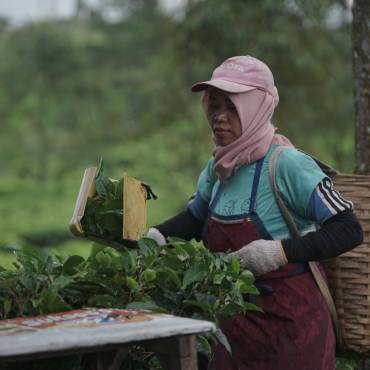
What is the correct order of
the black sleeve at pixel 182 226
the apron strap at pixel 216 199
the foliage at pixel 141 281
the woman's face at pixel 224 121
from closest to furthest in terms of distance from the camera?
the foliage at pixel 141 281 → the woman's face at pixel 224 121 → the apron strap at pixel 216 199 → the black sleeve at pixel 182 226

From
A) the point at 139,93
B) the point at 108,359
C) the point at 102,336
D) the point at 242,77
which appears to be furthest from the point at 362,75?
the point at 139,93

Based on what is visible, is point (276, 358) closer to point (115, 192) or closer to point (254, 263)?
point (254, 263)

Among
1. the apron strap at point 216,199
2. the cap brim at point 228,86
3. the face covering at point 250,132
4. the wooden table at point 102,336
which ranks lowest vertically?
the wooden table at point 102,336

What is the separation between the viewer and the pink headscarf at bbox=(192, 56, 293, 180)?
10.6ft

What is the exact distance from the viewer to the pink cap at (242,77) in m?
3.24

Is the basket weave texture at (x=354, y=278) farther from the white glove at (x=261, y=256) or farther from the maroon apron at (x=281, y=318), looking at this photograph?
the white glove at (x=261, y=256)

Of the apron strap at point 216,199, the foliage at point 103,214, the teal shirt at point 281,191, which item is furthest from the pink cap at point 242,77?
the foliage at point 103,214

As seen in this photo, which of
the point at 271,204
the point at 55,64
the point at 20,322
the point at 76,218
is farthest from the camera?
the point at 55,64

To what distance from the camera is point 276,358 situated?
3248 millimetres

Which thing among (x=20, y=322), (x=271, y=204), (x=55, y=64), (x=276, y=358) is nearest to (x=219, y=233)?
(x=271, y=204)

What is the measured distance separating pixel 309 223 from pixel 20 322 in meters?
1.13

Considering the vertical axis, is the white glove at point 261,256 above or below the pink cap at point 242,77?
below

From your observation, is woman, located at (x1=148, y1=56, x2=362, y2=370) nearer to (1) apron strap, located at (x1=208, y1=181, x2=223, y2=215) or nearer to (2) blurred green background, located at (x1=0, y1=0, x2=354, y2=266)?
(1) apron strap, located at (x1=208, y1=181, x2=223, y2=215)

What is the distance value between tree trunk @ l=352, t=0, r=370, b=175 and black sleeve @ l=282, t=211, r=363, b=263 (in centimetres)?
110
